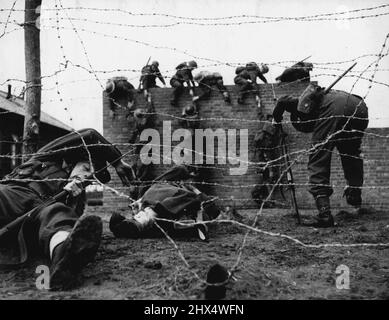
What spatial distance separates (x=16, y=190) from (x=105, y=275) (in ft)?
3.37

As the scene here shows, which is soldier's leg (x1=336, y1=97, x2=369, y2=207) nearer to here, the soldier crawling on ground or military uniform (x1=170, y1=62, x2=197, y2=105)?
the soldier crawling on ground

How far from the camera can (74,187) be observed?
9.54ft

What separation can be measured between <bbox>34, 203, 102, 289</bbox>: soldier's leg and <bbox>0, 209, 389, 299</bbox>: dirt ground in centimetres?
9

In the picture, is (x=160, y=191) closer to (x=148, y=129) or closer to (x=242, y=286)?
(x=242, y=286)

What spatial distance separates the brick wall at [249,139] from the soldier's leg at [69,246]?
5.49 m

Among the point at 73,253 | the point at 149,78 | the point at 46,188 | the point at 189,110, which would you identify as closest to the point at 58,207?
the point at 46,188

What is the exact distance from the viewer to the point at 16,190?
284cm

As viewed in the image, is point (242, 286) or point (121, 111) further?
point (121, 111)

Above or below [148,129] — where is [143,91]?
above

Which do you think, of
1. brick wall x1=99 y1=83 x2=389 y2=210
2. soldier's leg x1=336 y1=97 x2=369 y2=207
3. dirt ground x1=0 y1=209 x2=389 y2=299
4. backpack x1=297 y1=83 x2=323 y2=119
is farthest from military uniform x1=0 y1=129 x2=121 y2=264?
brick wall x1=99 y1=83 x2=389 y2=210

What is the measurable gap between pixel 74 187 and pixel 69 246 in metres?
0.91

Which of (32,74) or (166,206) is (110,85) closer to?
(32,74)

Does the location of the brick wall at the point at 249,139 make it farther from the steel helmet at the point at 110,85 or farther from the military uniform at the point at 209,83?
the steel helmet at the point at 110,85
